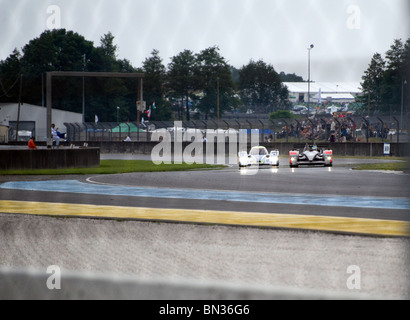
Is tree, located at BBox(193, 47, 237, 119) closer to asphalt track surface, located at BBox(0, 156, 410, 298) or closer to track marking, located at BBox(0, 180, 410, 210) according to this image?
track marking, located at BBox(0, 180, 410, 210)

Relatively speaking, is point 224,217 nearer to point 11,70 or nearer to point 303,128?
point 11,70

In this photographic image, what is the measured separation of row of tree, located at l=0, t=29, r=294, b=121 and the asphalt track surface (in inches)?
85.4

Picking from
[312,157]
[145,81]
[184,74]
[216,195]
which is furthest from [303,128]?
[216,195]

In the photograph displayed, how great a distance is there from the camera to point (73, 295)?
596cm

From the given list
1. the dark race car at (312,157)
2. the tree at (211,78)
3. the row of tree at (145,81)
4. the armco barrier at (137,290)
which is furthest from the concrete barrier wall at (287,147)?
the armco barrier at (137,290)

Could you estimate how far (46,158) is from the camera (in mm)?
25531

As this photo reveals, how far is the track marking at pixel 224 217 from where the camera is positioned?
979cm

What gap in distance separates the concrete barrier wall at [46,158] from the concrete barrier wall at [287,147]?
15.4 meters

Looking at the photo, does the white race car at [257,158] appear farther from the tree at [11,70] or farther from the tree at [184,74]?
the tree at [11,70]

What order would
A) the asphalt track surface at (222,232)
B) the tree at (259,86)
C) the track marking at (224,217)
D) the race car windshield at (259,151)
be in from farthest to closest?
the race car windshield at (259,151) < the tree at (259,86) < the track marking at (224,217) < the asphalt track surface at (222,232)

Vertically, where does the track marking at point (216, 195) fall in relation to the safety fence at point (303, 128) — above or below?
below

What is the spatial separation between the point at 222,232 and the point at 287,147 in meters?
32.6
